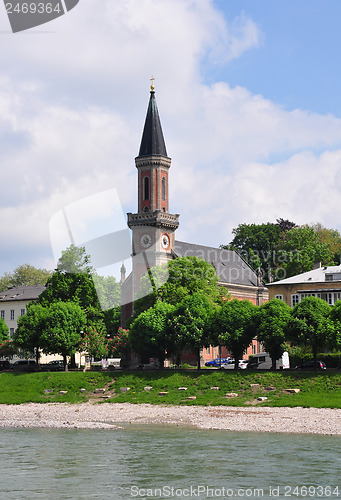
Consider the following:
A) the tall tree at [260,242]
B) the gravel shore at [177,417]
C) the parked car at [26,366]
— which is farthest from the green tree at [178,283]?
the tall tree at [260,242]

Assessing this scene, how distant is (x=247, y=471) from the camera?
3556 centimetres

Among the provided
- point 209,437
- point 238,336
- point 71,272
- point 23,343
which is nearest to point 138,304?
point 71,272

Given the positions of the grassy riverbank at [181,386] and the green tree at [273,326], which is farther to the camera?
the green tree at [273,326]

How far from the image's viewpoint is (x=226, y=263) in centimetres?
13325

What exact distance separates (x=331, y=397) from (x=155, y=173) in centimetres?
6561

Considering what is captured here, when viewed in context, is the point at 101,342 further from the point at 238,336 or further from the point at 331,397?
the point at 331,397

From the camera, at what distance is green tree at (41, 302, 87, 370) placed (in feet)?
260

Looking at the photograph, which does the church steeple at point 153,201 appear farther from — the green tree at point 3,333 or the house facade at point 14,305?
the green tree at point 3,333

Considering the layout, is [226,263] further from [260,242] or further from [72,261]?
[72,261]

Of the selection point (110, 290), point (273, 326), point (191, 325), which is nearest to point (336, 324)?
point (273, 326)

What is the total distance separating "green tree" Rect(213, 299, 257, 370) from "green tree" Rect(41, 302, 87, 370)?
1772 centimetres

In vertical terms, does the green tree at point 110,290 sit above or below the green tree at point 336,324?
above

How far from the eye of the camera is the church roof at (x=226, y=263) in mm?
126062

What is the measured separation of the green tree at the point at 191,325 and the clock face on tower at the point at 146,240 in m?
38.0
